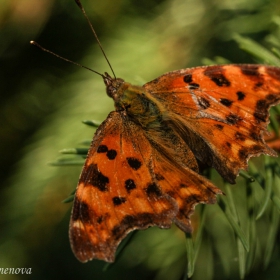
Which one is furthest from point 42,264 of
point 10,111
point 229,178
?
point 229,178

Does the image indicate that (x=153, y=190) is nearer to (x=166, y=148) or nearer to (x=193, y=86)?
(x=166, y=148)

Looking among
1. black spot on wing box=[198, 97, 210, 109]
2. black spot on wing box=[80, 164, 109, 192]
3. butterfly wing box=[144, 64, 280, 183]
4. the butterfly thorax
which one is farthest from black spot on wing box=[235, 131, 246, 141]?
black spot on wing box=[80, 164, 109, 192]

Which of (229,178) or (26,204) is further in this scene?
(26,204)

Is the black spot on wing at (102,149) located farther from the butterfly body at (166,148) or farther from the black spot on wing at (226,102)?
the black spot on wing at (226,102)

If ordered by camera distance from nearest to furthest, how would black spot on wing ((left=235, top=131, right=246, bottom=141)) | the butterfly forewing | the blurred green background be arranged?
the butterfly forewing
black spot on wing ((left=235, top=131, right=246, bottom=141))
the blurred green background

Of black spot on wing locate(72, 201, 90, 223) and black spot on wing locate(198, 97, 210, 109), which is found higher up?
black spot on wing locate(198, 97, 210, 109)

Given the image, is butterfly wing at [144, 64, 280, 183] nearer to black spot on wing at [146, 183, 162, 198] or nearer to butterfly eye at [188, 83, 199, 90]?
butterfly eye at [188, 83, 199, 90]

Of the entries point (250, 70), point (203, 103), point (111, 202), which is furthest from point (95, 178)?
point (250, 70)

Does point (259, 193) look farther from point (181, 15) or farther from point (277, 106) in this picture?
point (181, 15)

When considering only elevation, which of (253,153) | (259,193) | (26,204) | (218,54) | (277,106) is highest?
(218,54)
